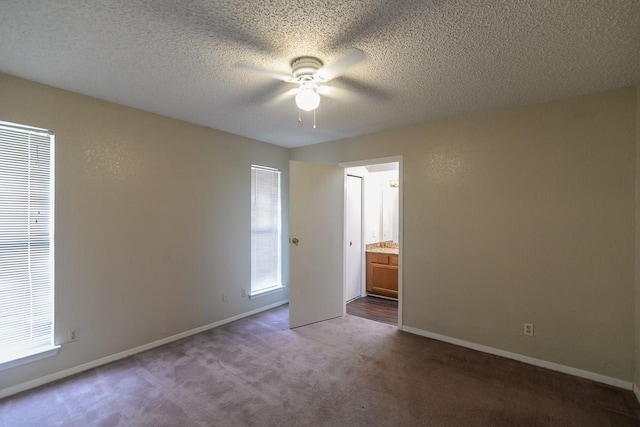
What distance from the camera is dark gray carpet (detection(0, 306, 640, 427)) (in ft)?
6.50

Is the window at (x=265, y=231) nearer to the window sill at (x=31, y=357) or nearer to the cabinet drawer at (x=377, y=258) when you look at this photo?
the cabinet drawer at (x=377, y=258)

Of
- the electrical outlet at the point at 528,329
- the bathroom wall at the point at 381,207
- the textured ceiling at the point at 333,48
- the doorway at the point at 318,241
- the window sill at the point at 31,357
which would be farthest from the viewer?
the bathroom wall at the point at 381,207

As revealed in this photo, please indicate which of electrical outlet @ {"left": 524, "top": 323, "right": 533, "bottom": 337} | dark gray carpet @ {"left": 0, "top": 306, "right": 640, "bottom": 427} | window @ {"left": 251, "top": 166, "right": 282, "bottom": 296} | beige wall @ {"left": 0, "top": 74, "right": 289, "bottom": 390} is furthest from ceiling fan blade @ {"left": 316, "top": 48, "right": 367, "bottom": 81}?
electrical outlet @ {"left": 524, "top": 323, "right": 533, "bottom": 337}

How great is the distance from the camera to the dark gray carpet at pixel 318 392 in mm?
1981

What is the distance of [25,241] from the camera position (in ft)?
7.62

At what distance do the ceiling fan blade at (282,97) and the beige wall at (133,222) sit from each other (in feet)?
3.83

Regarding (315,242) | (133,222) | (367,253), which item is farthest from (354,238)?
(133,222)

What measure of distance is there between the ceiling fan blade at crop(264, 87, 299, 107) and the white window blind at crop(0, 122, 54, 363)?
1810 mm

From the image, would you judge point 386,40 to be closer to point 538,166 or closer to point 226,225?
point 538,166

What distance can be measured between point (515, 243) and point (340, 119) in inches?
83.7

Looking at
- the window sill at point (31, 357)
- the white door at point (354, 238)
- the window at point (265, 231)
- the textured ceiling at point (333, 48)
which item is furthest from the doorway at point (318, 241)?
the window sill at point (31, 357)

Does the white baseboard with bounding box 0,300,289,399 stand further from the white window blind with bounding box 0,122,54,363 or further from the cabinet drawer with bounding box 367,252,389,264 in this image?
the cabinet drawer with bounding box 367,252,389,264

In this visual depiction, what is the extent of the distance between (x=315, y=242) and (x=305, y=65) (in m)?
2.27

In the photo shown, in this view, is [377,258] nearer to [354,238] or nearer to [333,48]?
[354,238]
